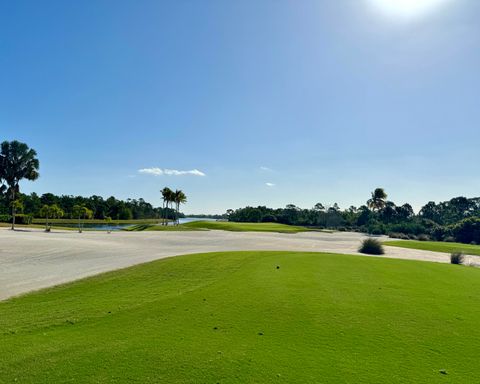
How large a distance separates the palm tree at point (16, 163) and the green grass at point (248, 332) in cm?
5023

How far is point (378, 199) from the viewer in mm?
79250

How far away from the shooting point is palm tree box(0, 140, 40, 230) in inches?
1950

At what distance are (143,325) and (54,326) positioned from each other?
1720 millimetres

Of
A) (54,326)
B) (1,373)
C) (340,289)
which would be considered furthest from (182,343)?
(340,289)

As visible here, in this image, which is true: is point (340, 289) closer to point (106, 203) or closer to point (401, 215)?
point (401, 215)

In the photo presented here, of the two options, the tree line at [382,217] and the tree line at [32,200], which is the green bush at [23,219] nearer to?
the tree line at [32,200]

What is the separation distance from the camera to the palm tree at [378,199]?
78.1 m

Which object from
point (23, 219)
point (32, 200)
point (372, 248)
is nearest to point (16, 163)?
point (23, 219)

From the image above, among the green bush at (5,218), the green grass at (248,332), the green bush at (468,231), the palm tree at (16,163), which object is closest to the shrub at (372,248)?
the green grass at (248,332)

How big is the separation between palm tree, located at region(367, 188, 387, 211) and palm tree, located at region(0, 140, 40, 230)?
7257cm

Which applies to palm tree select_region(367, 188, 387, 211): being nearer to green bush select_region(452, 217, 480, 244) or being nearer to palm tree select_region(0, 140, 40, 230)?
green bush select_region(452, 217, 480, 244)

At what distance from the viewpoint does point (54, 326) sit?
18.8 feet

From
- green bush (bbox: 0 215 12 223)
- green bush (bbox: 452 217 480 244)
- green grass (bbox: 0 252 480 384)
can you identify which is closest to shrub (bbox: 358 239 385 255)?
green grass (bbox: 0 252 480 384)

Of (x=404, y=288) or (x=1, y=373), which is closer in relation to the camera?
(x=1, y=373)
